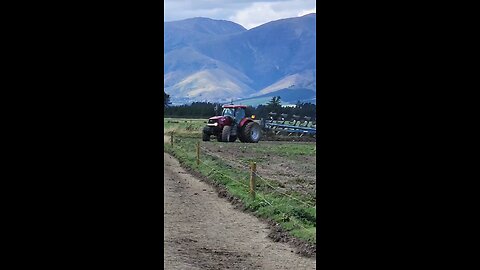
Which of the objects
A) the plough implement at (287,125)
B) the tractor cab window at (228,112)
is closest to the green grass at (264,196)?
the plough implement at (287,125)

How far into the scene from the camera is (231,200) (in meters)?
6.57

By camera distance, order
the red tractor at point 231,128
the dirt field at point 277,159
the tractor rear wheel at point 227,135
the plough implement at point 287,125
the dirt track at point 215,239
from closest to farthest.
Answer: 1. the dirt track at point 215,239
2. the dirt field at point 277,159
3. the red tractor at point 231,128
4. the tractor rear wheel at point 227,135
5. the plough implement at point 287,125

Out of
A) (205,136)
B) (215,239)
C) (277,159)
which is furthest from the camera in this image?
(205,136)

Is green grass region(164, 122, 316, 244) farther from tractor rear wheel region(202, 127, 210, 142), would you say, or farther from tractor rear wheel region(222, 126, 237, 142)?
tractor rear wheel region(222, 126, 237, 142)

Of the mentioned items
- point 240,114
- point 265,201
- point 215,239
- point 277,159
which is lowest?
point 215,239

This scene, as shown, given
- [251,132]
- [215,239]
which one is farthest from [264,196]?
[251,132]

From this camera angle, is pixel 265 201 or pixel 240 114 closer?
pixel 265 201

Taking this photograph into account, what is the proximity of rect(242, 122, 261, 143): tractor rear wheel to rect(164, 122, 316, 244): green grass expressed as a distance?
0.80 ft

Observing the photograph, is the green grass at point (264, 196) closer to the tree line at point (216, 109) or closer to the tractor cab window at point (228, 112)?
the tree line at point (216, 109)

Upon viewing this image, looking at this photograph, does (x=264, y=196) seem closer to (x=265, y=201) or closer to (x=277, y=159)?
(x=265, y=201)

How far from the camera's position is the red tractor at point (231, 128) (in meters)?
9.80

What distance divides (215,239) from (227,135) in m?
5.03

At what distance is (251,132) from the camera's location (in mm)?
10055
